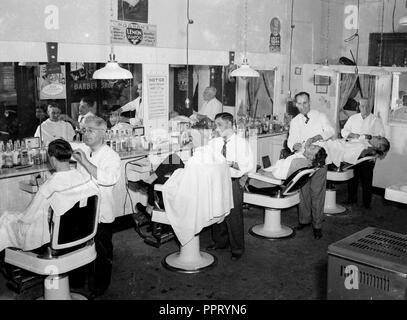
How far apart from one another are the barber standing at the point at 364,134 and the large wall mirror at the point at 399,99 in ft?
1.13

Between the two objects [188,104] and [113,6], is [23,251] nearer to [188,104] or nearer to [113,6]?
[113,6]

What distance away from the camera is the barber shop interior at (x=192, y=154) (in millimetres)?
3266

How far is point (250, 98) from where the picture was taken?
6711 mm

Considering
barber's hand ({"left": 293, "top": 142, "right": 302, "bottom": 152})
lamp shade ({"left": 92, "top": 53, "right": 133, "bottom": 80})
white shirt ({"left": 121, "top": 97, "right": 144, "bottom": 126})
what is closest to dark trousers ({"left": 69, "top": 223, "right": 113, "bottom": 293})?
lamp shade ({"left": 92, "top": 53, "right": 133, "bottom": 80})

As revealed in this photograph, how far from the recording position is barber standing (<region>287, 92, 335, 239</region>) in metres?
4.94

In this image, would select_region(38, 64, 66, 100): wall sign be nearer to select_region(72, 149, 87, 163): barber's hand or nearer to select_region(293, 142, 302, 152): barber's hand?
select_region(72, 149, 87, 163): barber's hand

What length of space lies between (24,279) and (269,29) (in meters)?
4.54

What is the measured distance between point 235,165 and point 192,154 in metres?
0.91

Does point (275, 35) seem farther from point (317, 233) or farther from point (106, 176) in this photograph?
point (106, 176)

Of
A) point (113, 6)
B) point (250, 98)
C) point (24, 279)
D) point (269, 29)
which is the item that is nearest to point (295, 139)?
point (250, 98)

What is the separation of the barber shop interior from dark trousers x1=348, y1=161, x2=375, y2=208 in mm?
16

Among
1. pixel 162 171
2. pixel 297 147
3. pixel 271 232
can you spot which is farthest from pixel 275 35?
pixel 162 171

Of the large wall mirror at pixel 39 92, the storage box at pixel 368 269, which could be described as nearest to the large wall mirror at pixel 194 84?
the large wall mirror at pixel 39 92

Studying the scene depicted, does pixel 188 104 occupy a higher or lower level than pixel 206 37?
lower
